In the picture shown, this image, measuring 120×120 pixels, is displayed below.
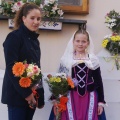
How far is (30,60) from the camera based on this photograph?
235 centimetres

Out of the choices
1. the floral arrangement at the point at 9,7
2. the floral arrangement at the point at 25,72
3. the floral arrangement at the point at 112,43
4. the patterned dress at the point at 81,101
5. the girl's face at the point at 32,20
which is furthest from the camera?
the floral arrangement at the point at 112,43

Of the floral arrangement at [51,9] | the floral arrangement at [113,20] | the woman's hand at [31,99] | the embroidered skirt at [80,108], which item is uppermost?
the floral arrangement at [51,9]

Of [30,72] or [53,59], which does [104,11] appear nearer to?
[53,59]

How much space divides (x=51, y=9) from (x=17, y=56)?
3.55 ft

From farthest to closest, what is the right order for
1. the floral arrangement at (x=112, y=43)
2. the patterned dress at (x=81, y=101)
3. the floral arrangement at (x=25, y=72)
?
1. the floral arrangement at (x=112, y=43)
2. the patterned dress at (x=81, y=101)
3. the floral arrangement at (x=25, y=72)

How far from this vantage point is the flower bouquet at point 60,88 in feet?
8.55

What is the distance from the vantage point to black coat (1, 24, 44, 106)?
7.29 ft

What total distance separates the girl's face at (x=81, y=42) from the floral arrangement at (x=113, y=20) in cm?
68

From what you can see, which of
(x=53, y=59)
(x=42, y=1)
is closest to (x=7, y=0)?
(x=42, y=1)

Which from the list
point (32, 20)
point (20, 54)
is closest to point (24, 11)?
point (32, 20)

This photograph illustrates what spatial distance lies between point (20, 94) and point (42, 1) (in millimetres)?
1370

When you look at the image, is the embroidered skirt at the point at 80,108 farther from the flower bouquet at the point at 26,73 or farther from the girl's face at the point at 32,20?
the girl's face at the point at 32,20

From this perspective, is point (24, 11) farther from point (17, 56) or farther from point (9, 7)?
point (9, 7)

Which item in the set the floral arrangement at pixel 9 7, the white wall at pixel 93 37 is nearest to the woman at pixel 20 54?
the floral arrangement at pixel 9 7
